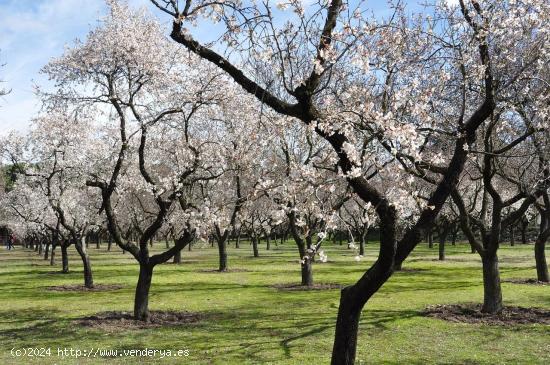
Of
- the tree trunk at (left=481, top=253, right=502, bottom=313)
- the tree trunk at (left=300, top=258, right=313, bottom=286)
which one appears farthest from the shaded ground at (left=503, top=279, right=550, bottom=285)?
the tree trunk at (left=300, top=258, right=313, bottom=286)

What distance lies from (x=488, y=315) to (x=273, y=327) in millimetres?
7674

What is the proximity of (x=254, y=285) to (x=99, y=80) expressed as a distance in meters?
15.8

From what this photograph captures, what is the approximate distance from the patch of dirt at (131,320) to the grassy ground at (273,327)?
0.49 meters

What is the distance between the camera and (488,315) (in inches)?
717

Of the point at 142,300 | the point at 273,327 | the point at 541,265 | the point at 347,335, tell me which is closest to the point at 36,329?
the point at 142,300

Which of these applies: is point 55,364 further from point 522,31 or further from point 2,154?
point 2,154

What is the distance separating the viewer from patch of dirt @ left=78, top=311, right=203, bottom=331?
1726cm

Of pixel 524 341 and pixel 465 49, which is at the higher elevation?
pixel 465 49

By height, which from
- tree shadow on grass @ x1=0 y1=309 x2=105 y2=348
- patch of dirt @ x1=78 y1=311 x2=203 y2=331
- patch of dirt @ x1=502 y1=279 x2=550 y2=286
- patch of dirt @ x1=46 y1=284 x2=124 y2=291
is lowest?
patch of dirt @ x1=46 y1=284 x2=124 y2=291

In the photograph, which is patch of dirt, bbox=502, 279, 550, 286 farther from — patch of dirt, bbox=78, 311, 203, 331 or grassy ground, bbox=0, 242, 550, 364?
patch of dirt, bbox=78, 311, 203, 331

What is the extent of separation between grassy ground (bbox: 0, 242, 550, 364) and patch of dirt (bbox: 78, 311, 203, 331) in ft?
1.61

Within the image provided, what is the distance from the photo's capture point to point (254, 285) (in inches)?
1169

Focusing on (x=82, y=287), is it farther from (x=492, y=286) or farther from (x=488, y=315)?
(x=492, y=286)

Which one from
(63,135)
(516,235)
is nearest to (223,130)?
(63,135)
